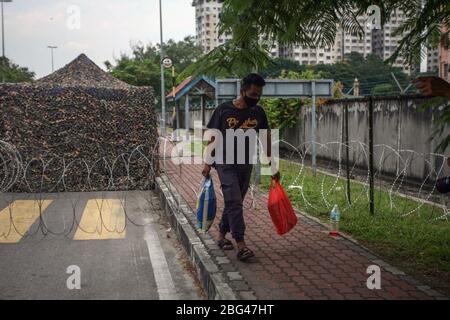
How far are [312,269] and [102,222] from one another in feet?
14.4

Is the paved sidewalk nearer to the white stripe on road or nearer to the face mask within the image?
the white stripe on road

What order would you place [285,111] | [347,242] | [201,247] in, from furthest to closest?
[285,111]
[347,242]
[201,247]

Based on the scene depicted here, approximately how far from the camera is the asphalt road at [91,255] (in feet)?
17.9

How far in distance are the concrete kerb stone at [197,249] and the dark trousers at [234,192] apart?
0.43 metres

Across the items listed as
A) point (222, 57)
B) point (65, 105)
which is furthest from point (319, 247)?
point (65, 105)

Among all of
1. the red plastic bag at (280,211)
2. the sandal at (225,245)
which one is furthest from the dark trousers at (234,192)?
the red plastic bag at (280,211)

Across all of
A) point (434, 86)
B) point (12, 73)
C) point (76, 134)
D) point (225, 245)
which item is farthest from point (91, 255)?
point (12, 73)

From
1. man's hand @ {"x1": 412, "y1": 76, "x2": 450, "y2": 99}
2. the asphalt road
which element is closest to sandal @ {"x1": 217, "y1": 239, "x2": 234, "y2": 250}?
the asphalt road

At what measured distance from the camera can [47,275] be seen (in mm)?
5984

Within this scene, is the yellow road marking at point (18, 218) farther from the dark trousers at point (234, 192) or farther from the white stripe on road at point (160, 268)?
the dark trousers at point (234, 192)

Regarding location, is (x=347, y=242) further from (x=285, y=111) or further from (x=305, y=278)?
(x=285, y=111)

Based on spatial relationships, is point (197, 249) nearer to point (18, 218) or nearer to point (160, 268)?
point (160, 268)
